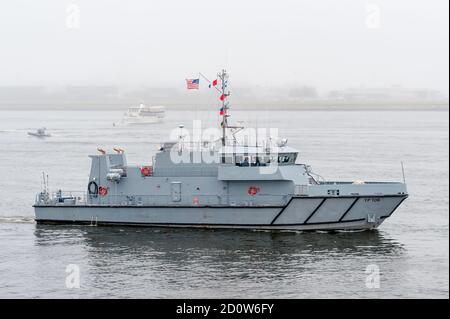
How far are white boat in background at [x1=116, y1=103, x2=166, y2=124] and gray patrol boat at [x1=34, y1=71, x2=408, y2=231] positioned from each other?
102 m

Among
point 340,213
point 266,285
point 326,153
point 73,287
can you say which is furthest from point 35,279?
point 326,153

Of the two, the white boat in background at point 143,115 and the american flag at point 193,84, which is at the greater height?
the white boat in background at point 143,115

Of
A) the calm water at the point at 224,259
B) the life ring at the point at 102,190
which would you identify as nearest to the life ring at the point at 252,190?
the calm water at the point at 224,259

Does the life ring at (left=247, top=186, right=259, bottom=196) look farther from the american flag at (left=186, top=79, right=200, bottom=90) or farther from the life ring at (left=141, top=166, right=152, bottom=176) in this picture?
the american flag at (left=186, top=79, right=200, bottom=90)

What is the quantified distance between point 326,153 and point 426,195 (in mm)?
27245

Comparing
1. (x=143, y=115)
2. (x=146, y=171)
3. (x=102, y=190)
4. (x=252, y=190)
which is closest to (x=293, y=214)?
(x=252, y=190)

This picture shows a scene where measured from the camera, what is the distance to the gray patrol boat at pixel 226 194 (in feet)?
117

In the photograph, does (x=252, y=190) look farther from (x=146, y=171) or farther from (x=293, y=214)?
(x=146, y=171)

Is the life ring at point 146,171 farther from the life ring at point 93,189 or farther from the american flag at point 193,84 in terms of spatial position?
the american flag at point 193,84

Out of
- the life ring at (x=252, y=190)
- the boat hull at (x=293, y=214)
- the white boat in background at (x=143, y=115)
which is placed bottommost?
the boat hull at (x=293, y=214)

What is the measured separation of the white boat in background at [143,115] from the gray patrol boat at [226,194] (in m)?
102

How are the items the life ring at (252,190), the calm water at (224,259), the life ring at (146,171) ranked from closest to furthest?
the calm water at (224,259) → the life ring at (252,190) → the life ring at (146,171)
